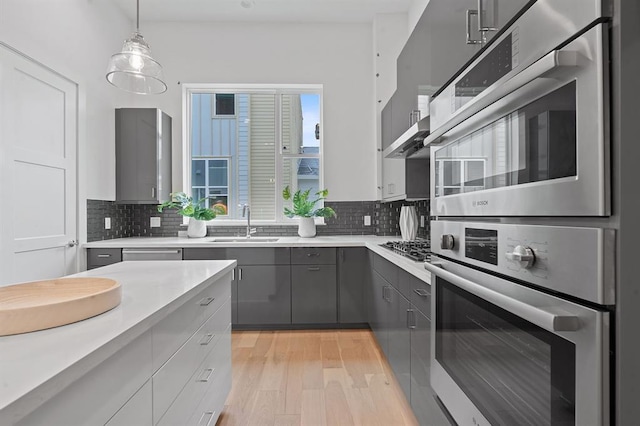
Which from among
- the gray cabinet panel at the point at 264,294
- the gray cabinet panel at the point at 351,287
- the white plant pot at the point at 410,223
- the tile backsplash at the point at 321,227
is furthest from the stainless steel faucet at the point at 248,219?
the white plant pot at the point at 410,223

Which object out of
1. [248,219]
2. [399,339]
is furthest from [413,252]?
[248,219]

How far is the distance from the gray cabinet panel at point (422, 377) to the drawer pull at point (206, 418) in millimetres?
969

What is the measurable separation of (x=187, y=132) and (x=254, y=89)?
2.91 ft

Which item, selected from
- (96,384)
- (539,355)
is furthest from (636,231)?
(96,384)

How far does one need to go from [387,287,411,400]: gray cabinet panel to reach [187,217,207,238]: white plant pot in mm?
2189

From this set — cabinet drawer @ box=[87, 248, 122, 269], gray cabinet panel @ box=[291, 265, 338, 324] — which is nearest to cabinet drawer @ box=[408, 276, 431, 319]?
gray cabinet panel @ box=[291, 265, 338, 324]

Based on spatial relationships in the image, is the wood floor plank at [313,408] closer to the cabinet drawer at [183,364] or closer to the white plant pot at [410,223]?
the cabinet drawer at [183,364]

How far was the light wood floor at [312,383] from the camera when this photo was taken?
1985mm

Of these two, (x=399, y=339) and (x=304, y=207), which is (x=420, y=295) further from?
(x=304, y=207)

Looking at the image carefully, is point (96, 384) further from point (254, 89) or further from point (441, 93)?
point (254, 89)

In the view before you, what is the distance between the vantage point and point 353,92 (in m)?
3.95

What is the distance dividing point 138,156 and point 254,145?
3.92ft

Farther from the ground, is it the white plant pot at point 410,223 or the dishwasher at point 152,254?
the white plant pot at point 410,223

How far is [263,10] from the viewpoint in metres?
3.67
